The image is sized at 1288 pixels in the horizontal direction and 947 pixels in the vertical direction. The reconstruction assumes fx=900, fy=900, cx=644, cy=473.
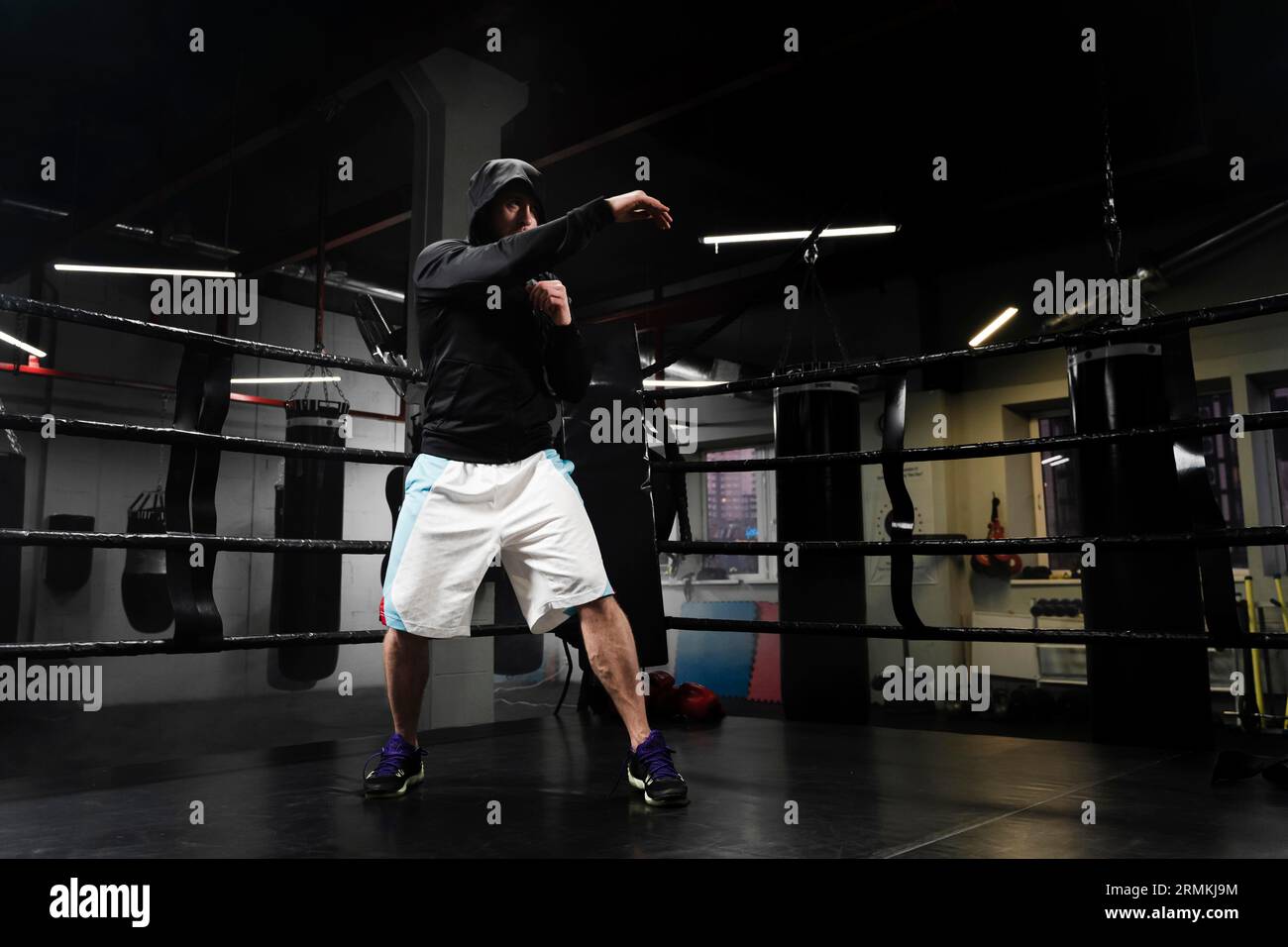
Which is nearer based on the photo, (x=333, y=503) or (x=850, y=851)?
(x=850, y=851)

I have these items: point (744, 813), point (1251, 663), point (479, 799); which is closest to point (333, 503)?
point (479, 799)

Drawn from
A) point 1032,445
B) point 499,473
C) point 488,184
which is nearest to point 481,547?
point 499,473

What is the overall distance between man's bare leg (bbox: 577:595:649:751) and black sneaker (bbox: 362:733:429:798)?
0.43 m

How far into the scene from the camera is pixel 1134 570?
8.70 ft

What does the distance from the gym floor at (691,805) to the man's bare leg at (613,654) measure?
6.7 inches

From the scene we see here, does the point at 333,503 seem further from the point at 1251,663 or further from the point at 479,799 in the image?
the point at 1251,663

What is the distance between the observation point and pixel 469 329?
1912 millimetres

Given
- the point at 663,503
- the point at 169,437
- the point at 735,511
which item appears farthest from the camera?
the point at 735,511

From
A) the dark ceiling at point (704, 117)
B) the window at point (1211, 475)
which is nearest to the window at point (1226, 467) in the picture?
the window at point (1211, 475)

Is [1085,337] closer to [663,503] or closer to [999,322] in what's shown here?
[663,503]

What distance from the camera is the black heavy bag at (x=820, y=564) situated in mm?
3391

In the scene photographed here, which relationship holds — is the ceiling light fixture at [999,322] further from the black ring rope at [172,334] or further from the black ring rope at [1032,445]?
the black ring rope at [172,334]

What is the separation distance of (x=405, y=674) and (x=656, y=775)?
0.57 meters
